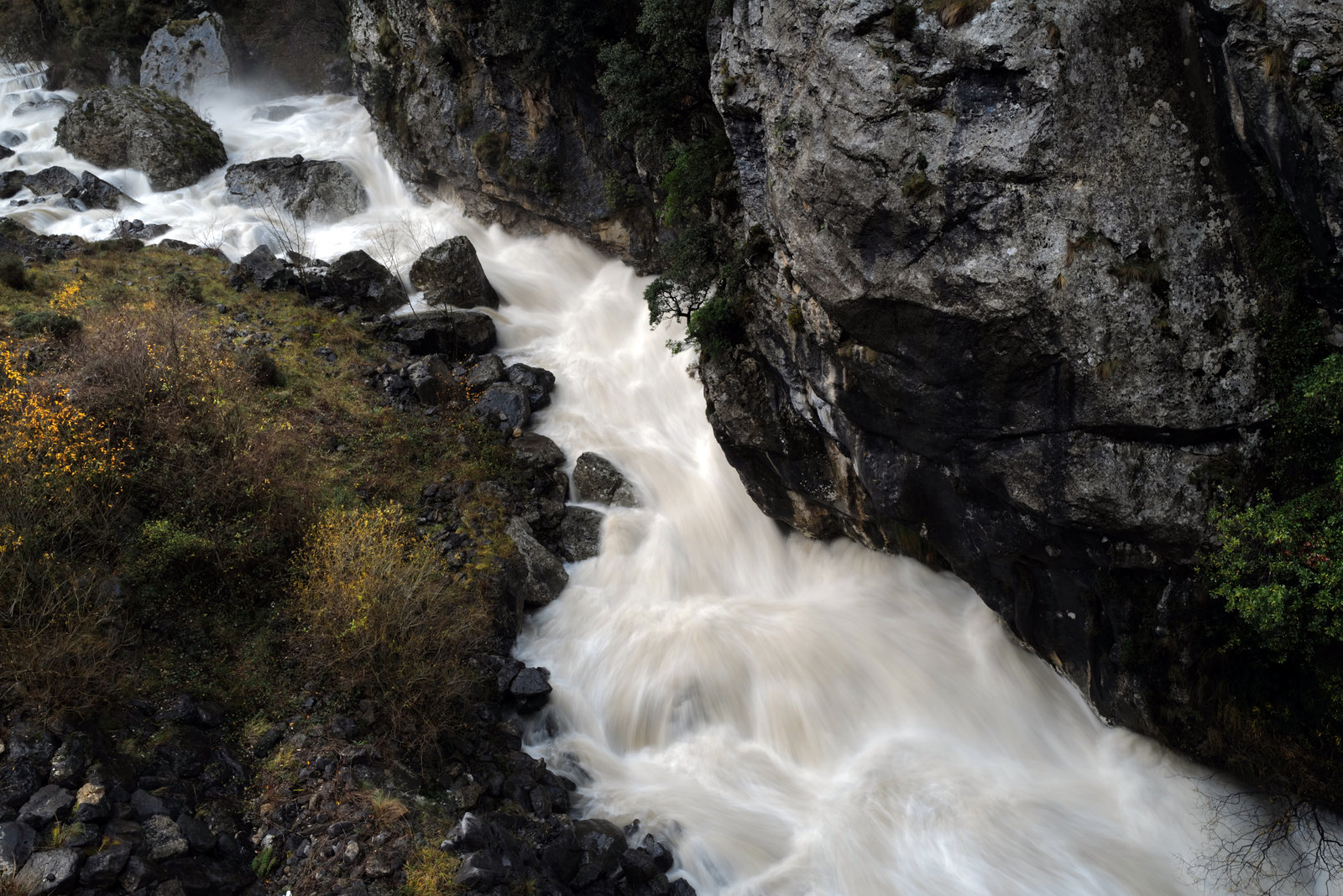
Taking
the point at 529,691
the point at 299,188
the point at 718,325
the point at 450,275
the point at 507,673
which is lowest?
the point at 507,673

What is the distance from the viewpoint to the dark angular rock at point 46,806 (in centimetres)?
815

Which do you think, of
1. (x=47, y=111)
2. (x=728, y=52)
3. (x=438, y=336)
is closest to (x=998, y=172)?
(x=728, y=52)

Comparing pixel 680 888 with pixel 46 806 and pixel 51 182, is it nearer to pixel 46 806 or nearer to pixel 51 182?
pixel 46 806

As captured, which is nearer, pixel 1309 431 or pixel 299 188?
pixel 1309 431

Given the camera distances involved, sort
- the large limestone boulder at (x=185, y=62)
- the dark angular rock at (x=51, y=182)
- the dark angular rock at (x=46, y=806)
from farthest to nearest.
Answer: the large limestone boulder at (x=185, y=62)
the dark angular rock at (x=51, y=182)
the dark angular rock at (x=46, y=806)

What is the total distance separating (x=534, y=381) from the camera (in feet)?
66.5

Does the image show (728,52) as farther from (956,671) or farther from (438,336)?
(438,336)

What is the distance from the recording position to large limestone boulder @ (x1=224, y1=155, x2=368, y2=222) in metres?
27.5

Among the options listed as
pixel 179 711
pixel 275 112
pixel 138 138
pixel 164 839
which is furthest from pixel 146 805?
pixel 275 112

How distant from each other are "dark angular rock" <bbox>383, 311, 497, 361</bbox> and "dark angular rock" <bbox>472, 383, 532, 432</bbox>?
2480 mm

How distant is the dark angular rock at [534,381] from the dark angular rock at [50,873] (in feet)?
43.5

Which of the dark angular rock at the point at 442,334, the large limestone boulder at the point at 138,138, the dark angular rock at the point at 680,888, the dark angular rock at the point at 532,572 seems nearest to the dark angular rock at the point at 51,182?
the large limestone boulder at the point at 138,138

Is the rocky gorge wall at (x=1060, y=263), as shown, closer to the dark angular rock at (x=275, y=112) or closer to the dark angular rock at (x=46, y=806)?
the dark angular rock at (x=46, y=806)

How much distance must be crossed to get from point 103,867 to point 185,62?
3748 centimetres
